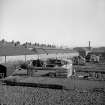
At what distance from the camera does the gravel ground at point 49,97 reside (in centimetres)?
941

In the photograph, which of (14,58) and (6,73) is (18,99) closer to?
(6,73)

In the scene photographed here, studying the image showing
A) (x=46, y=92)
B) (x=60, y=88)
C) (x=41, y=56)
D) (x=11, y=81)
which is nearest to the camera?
(x=46, y=92)

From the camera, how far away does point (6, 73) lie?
58.7 feet

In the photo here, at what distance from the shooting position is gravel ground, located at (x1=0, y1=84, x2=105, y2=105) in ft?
30.9

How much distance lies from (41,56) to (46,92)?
2830 cm

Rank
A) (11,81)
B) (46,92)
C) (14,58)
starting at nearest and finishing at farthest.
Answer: (46,92) → (11,81) → (14,58)

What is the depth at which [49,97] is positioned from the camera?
10305 mm

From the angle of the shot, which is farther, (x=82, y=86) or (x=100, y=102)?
(x=82, y=86)

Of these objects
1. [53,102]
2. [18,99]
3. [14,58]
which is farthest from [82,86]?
[14,58]

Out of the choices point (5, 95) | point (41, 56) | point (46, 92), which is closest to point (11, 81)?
point (5, 95)

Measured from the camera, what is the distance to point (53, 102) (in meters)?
9.41

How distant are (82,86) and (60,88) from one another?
194 centimetres

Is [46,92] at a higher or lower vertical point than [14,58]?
lower

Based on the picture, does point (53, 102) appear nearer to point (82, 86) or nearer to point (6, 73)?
point (82, 86)
